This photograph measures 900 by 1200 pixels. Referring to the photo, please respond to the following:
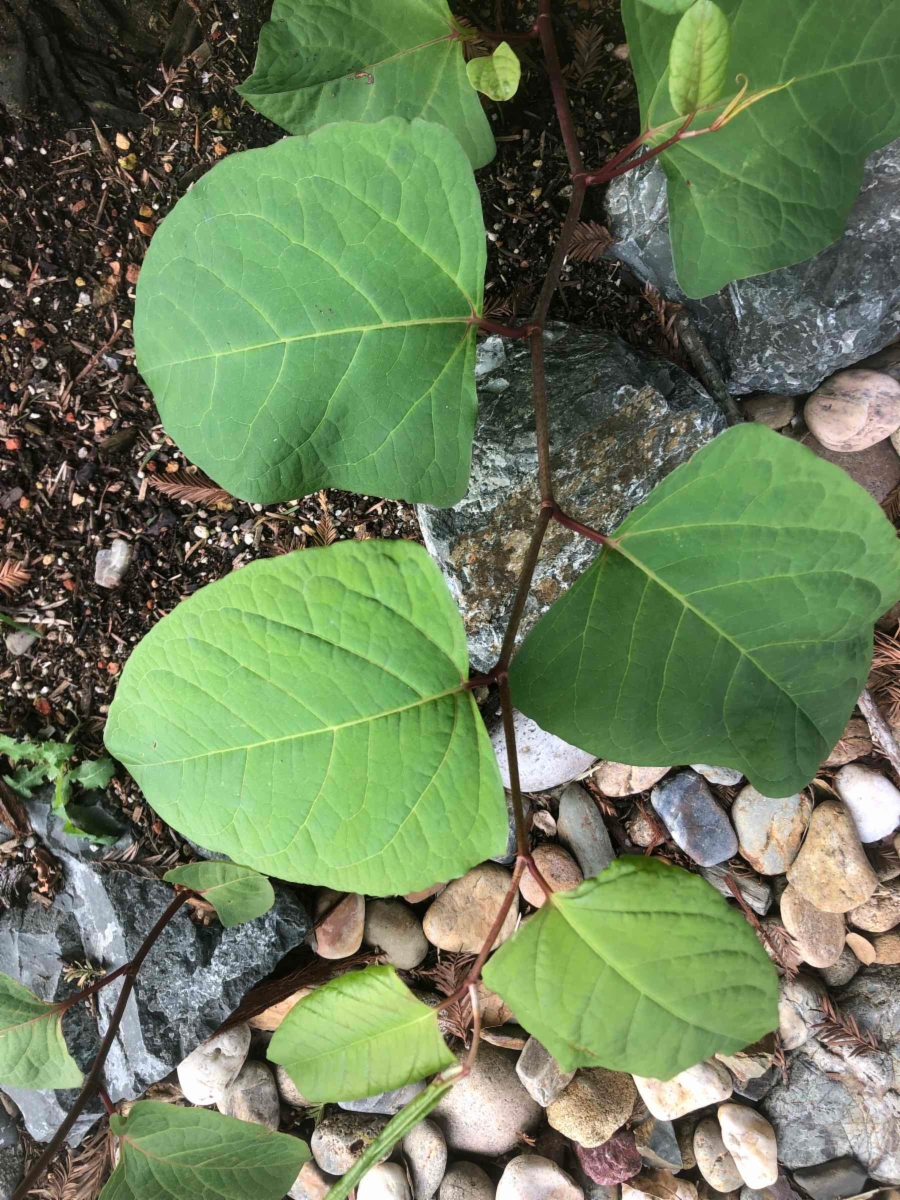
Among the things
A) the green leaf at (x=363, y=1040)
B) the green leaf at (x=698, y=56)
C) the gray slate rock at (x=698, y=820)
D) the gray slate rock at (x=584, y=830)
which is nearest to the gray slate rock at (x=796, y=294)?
the green leaf at (x=698, y=56)

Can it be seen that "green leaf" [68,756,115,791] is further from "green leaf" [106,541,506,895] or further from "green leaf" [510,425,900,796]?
"green leaf" [510,425,900,796]

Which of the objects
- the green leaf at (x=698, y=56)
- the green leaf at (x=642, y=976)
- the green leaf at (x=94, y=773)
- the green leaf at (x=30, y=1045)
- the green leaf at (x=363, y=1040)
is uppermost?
the green leaf at (x=698, y=56)

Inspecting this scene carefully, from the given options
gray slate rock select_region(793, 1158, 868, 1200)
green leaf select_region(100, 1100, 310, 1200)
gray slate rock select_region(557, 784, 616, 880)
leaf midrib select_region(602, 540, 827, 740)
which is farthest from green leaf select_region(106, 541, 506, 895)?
gray slate rock select_region(793, 1158, 868, 1200)

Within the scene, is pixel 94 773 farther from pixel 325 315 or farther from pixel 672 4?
pixel 672 4

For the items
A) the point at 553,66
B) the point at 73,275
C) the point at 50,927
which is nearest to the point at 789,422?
the point at 553,66

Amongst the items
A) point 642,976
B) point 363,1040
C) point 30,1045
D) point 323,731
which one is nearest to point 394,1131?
point 363,1040

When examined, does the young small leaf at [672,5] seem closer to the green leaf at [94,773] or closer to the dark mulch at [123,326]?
the dark mulch at [123,326]
